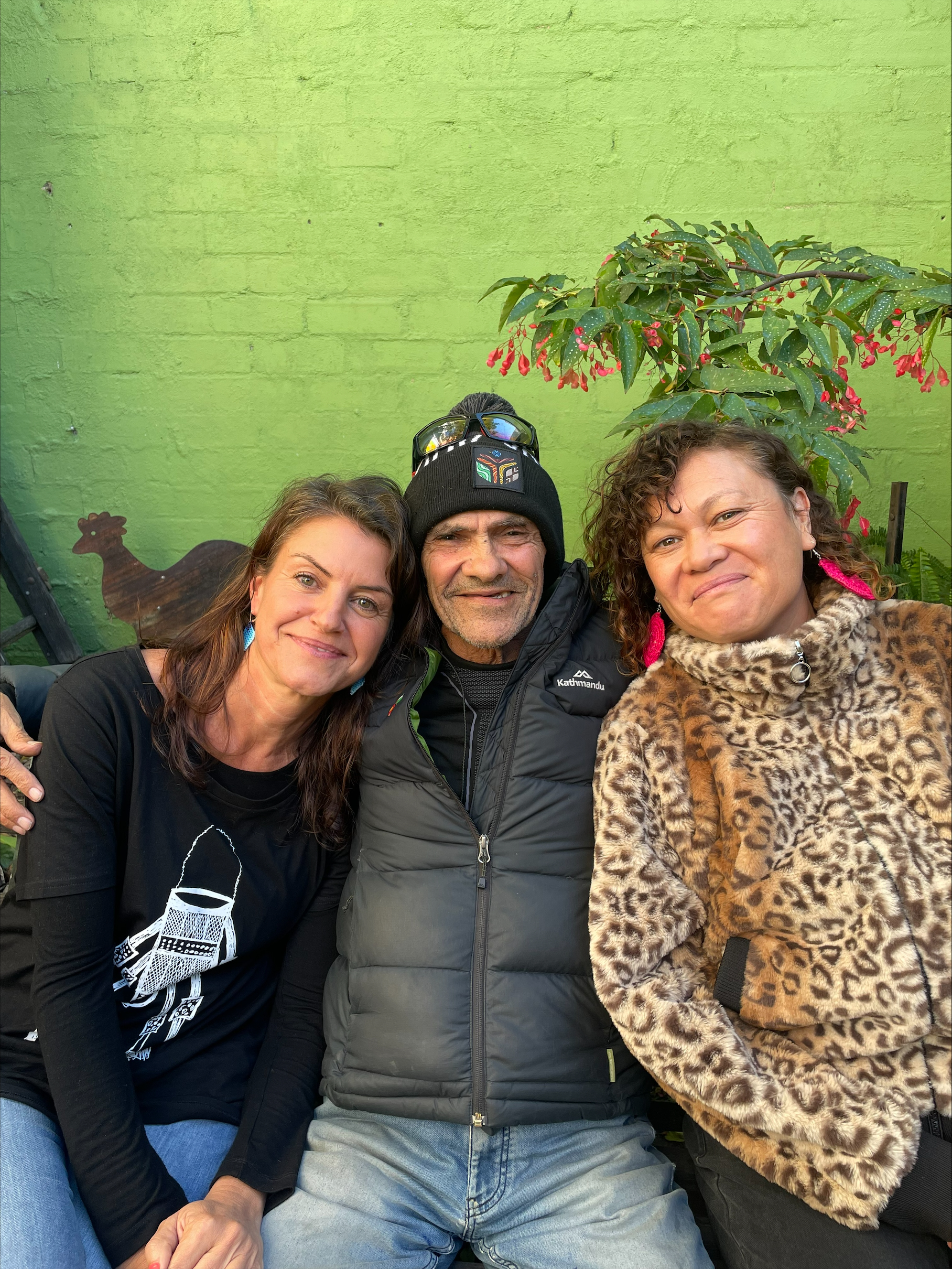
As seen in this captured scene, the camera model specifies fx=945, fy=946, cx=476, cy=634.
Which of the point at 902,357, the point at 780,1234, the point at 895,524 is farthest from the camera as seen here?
the point at 895,524

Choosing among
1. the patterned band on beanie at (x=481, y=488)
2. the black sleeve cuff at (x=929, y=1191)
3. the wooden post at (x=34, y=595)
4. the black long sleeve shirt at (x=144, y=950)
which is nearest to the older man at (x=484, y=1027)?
the black long sleeve shirt at (x=144, y=950)

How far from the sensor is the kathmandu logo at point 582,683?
226 centimetres

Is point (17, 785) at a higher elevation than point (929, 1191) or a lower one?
higher

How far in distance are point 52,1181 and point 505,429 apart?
2063mm

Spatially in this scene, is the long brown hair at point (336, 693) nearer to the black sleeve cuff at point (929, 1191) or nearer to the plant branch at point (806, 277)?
the plant branch at point (806, 277)

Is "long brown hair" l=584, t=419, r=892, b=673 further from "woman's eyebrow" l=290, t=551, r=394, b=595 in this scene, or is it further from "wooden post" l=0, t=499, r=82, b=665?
"wooden post" l=0, t=499, r=82, b=665

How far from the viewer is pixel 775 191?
3.82 m

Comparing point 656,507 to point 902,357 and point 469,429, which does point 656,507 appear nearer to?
point 469,429

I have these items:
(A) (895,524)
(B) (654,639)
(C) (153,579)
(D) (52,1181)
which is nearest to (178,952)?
(D) (52,1181)

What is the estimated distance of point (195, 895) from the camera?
85.0 inches

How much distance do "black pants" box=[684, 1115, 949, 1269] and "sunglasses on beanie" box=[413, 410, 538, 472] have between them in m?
1.80

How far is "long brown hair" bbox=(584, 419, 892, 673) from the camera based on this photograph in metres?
2.20

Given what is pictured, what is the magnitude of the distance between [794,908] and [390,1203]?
1.06 metres

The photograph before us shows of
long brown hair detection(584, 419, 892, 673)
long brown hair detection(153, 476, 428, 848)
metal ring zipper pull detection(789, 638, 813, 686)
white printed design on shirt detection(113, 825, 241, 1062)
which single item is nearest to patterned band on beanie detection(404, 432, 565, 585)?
long brown hair detection(153, 476, 428, 848)
